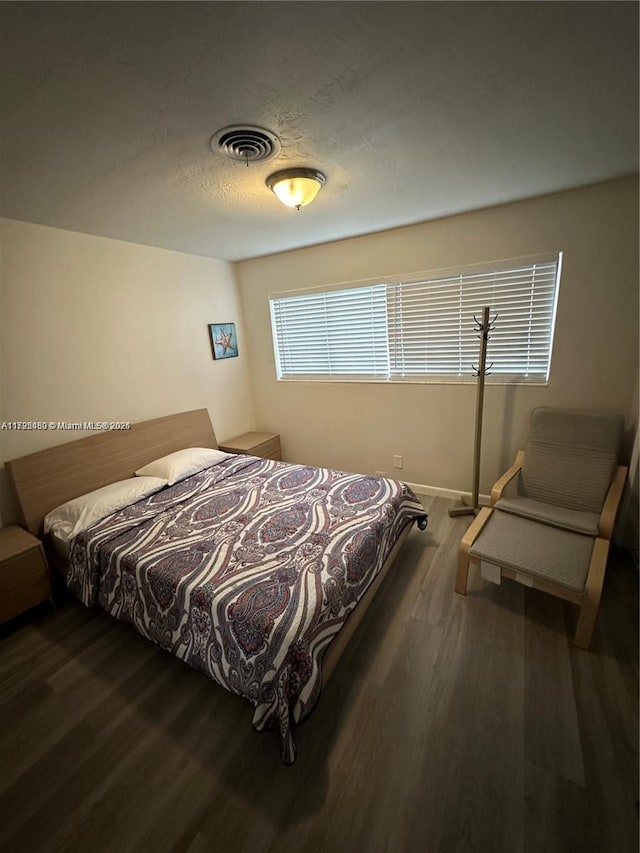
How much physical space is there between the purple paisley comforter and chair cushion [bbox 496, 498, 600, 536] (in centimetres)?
64

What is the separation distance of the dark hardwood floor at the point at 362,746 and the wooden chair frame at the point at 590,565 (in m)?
0.15

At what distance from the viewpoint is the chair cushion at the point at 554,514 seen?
80.8 inches

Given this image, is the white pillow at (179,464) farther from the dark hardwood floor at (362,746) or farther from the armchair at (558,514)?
the armchair at (558,514)

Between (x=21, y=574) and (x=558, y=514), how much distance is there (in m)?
3.32

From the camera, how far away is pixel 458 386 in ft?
9.69

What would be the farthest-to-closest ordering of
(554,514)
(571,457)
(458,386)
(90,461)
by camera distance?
(458,386), (90,461), (571,457), (554,514)

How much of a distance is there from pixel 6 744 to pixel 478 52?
318 cm

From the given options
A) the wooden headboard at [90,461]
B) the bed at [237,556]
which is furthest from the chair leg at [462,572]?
the wooden headboard at [90,461]

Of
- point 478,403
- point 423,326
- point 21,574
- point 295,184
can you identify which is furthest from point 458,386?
point 21,574

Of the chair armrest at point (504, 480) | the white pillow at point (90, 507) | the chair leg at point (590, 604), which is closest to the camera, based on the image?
the chair leg at point (590, 604)

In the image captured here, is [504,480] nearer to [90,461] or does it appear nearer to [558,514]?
[558,514]

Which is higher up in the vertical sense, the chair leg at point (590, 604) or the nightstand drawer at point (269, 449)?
the nightstand drawer at point (269, 449)

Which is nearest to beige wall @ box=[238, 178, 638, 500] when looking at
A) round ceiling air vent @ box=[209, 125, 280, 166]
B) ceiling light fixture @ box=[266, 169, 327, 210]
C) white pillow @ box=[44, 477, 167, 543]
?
ceiling light fixture @ box=[266, 169, 327, 210]

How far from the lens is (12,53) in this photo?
36.5 inches
